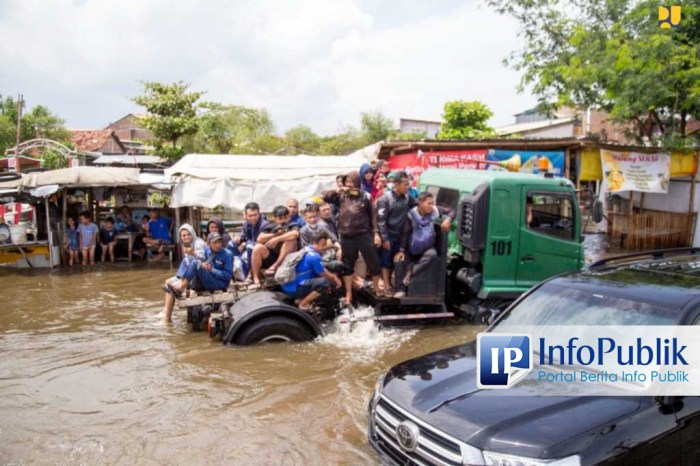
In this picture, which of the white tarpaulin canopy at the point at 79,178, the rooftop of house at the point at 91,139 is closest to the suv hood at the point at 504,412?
the white tarpaulin canopy at the point at 79,178

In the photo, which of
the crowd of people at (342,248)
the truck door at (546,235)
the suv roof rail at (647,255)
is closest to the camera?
the suv roof rail at (647,255)

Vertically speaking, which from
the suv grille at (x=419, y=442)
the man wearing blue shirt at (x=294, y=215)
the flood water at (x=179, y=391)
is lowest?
the flood water at (x=179, y=391)

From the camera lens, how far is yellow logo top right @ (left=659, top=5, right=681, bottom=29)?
13328mm

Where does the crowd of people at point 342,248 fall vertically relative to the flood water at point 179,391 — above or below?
above

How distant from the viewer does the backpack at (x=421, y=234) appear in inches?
281

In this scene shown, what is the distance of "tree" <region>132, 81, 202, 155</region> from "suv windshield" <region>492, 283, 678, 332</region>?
2351 cm

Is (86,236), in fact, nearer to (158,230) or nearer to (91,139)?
(158,230)

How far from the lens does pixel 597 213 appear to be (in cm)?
708

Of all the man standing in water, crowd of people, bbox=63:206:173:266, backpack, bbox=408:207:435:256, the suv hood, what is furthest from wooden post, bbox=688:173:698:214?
the suv hood

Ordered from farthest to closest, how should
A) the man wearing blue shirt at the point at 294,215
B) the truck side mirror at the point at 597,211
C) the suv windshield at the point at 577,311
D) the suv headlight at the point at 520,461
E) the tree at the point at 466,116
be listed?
the tree at the point at 466,116, the man wearing blue shirt at the point at 294,215, the truck side mirror at the point at 597,211, the suv windshield at the point at 577,311, the suv headlight at the point at 520,461

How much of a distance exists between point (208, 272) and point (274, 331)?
1.51 metres

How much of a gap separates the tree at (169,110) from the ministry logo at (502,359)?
936 inches

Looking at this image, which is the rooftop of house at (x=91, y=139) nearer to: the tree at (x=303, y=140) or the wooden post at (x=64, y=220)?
the tree at (x=303, y=140)

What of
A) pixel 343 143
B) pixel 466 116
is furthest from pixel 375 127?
pixel 466 116
